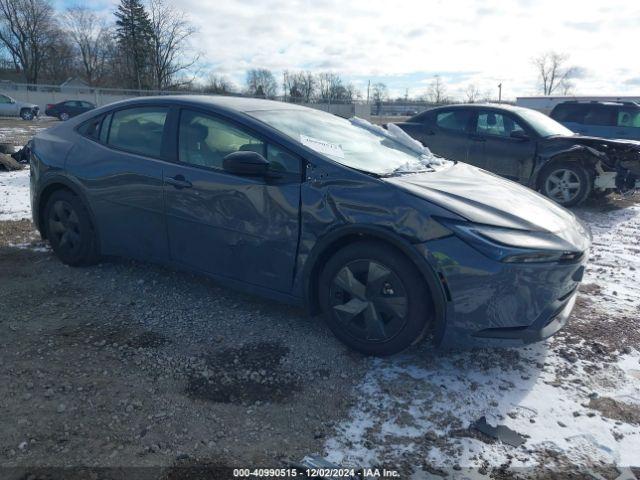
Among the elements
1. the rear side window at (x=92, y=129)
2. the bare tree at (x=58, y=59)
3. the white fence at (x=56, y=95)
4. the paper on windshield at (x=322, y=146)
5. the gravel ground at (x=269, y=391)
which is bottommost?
the gravel ground at (x=269, y=391)

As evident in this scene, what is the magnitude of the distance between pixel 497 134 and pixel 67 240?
275 inches

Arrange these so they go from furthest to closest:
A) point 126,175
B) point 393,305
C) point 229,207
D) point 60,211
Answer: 1. point 60,211
2. point 126,175
3. point 229,207
4. point 393,305

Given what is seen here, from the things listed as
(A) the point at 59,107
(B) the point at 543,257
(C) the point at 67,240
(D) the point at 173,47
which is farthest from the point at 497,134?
(D) the point at 173,47

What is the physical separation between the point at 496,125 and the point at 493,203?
619 centimetres

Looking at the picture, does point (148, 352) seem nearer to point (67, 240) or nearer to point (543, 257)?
point (67, 240)

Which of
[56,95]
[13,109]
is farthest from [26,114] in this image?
[56,95]

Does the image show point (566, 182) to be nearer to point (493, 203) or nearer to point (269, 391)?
point (493, 203)

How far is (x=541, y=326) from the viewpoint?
298 centimetres

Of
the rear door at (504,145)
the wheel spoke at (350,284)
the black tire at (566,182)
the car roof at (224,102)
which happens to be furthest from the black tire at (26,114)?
the wheel spoke at (350,284)

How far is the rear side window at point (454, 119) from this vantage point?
29.7ft

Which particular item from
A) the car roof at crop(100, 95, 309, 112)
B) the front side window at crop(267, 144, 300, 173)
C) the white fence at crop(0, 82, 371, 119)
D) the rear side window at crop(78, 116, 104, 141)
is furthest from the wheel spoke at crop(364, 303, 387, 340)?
the white fence at crop(0, 82, 371, 119)

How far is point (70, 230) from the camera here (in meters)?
4.54

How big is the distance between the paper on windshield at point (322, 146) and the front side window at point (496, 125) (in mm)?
5941

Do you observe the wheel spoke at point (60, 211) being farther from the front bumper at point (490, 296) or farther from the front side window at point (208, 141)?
the front bumper at point (490, 296)
